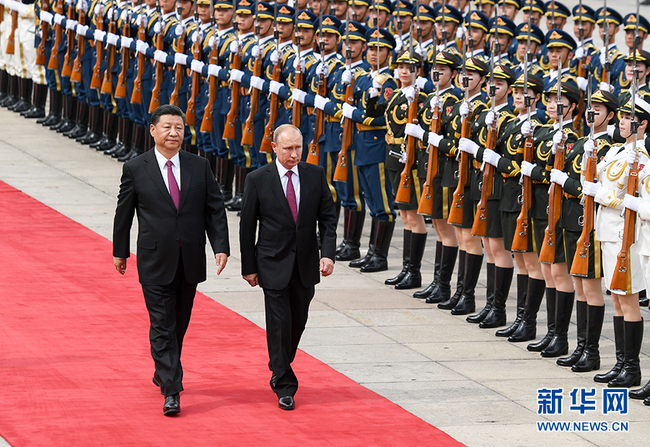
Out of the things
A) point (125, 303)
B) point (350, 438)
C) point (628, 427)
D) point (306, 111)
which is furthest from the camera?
point (306, 111)

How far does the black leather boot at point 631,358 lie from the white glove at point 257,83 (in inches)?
221

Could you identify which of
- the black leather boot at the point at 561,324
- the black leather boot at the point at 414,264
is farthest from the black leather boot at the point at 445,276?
the black leather boot at the point at 561,324

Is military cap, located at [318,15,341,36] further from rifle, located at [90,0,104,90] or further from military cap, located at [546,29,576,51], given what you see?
rifle, located at [90,0,104,90]

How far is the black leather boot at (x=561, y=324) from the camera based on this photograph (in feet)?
27.9

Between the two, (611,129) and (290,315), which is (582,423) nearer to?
(290,315)

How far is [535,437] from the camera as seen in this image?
270 inches

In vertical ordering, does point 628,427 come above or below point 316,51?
below

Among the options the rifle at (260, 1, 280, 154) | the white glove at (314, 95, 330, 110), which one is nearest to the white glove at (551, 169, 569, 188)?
the white glove at (314, 95, 330, 110)

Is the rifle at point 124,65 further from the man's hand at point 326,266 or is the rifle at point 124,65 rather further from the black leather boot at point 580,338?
the man's hand at point 326,266

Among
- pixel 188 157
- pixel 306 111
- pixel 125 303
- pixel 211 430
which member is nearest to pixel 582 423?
pixel 211 430

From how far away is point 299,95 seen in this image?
1184cm

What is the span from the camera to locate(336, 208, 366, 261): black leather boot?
1150cm

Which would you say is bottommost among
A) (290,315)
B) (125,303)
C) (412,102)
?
(125,303)

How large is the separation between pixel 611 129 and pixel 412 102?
1.95m
